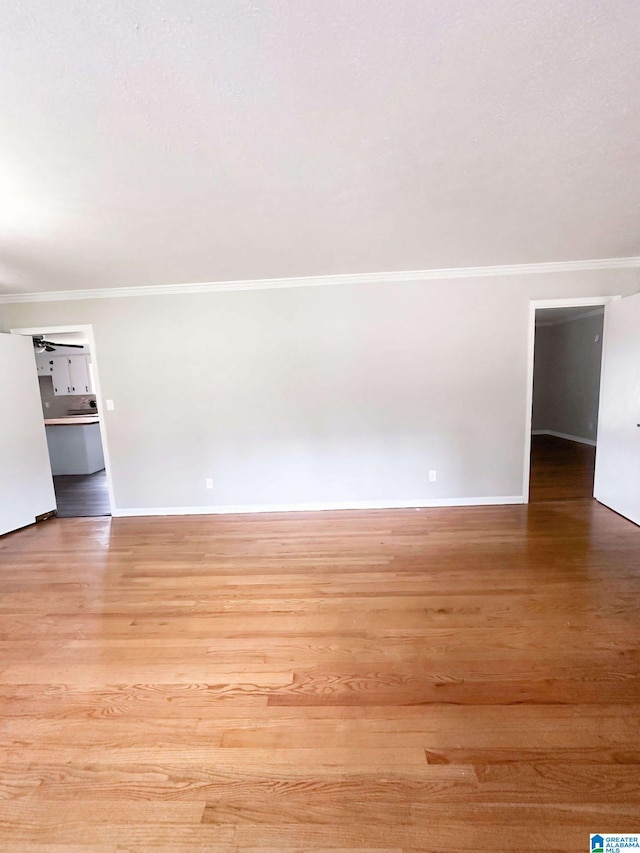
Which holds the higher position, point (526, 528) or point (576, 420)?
point (576, 420)

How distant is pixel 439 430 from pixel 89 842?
3.44 metres

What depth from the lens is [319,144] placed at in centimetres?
147

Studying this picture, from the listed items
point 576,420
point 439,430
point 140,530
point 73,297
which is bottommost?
point 140,530

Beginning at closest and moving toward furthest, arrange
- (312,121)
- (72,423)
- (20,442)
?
1. (312,121)
2. (20,442)
3. (72,423)

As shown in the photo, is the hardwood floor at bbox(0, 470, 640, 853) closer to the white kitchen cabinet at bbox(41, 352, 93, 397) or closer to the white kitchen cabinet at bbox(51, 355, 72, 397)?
the white kitchen cabinet at bbox(41, 352, 93, 397)

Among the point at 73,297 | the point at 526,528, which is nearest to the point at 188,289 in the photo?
the point at 73,297

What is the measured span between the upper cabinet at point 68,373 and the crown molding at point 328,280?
119 inches

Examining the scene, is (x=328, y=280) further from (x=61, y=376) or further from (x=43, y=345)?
(x=61, y=376)

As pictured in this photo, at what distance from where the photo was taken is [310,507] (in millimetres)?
3766

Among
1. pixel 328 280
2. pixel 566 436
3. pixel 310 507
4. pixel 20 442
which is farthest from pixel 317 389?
pixel 566 436

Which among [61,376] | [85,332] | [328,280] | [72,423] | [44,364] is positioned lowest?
[72,423]

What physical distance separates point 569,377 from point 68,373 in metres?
9.73

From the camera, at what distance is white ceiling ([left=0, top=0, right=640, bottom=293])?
982 mm

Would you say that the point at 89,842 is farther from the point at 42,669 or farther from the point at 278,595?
the point at 278,595
